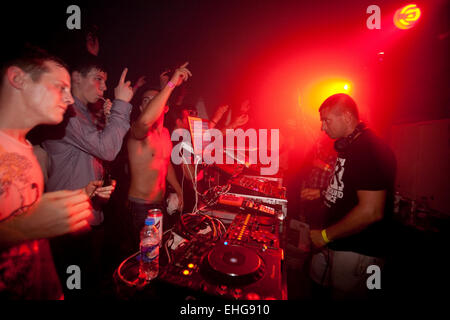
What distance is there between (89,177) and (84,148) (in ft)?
1.08

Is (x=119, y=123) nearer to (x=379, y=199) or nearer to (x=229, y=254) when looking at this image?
(x=229, y=254)

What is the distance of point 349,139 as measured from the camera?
186cm

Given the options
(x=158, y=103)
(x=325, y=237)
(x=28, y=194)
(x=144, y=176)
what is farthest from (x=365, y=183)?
(x=144, y=176)

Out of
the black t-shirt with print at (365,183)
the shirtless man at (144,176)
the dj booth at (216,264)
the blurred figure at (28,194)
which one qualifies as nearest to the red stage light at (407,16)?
the black t-shirt with print at (365,183)

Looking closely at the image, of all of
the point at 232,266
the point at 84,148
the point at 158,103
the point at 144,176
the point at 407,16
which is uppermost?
the point at 407,16

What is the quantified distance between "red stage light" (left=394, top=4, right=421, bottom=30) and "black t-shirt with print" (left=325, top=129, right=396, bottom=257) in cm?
285

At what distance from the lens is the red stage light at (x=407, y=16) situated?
294 cm

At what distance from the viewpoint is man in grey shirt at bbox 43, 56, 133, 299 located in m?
1.61

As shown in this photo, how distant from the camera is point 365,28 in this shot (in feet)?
11.4

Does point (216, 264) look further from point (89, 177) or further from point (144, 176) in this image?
point (144, 176)

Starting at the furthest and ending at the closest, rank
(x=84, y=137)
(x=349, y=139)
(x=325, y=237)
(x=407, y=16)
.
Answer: (x=407, y=16), (x=349, y=139), (x=325, y=237), (x=84, y=137)

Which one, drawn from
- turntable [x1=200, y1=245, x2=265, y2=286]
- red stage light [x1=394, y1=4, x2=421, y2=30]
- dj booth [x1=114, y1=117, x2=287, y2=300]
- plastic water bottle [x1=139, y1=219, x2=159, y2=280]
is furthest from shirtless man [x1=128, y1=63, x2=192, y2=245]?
red stage light [x1=394, y1=4, x2=421, y2=30]

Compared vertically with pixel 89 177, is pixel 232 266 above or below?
below
